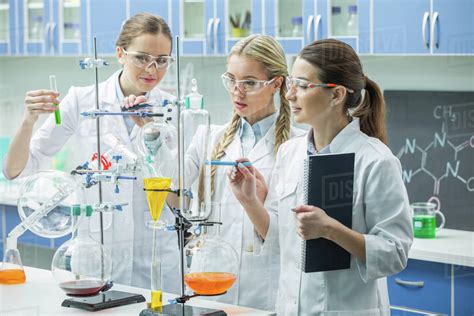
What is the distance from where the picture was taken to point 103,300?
1869 mm

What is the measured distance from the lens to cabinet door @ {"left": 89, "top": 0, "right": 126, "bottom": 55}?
12.5 feet

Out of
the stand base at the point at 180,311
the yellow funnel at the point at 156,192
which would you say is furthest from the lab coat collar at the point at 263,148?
the stand base at the point at 180,311

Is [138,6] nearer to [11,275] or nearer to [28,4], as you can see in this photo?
[28,4]

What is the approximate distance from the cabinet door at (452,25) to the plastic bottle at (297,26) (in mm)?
558

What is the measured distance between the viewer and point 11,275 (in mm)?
2062

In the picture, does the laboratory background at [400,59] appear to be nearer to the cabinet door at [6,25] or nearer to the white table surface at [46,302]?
the cabinet door at [6,25]

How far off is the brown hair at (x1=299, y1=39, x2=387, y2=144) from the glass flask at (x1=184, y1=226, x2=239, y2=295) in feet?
1.58

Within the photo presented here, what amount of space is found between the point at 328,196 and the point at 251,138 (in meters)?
0.52

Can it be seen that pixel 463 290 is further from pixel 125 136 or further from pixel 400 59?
pixel 125 136

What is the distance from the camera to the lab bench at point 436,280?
2.81 meters

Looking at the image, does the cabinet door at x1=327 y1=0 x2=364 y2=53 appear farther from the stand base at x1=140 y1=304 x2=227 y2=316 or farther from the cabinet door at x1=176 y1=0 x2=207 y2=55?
the stand base at x1=140 y1=304 x2=227 y2=316

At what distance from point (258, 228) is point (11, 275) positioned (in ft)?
2.09

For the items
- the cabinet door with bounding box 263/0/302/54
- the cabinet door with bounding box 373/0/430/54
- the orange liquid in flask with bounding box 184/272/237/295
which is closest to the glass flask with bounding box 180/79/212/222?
the orange liquid in flask with bounding box 184/272/237/295

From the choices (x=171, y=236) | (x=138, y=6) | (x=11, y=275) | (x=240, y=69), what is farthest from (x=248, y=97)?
(x=138, y=6)
